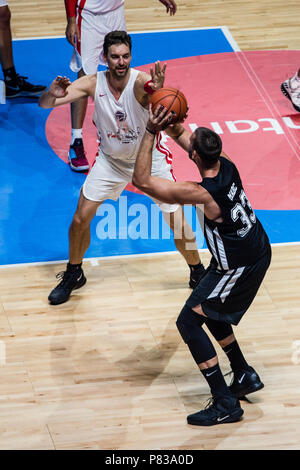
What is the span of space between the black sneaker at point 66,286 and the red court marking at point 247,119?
1.55 meters

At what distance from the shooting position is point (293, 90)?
8633mm

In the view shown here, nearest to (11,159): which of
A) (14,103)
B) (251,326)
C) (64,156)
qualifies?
(64,156)

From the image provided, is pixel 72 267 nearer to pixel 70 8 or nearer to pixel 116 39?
pixel 116 39

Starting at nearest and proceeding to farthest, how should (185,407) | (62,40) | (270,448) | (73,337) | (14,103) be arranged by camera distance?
(270,448), (185,407), (73,337), (14,103), (62,40)

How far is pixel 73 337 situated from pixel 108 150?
4.51ft

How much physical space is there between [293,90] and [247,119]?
586 mm

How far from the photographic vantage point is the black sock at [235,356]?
5113mm

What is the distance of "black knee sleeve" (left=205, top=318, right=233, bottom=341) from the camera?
501 centimetres

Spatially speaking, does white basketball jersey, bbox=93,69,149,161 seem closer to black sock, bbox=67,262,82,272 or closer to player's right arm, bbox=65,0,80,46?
black sock, bbox=67,262,82,272

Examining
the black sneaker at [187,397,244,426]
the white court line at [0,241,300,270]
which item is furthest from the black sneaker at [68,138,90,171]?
the black sneaker at [187,397,244,426]

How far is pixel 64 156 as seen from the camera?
26.6 ft

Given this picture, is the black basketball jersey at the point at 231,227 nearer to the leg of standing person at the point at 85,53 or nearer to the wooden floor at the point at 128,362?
the wooden floor at the point at 128,362

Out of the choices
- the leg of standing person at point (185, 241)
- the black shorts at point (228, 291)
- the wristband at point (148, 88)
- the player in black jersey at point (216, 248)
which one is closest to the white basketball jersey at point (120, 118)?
the wristband at point (148, 88)

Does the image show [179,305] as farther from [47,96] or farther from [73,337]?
[47,96]
